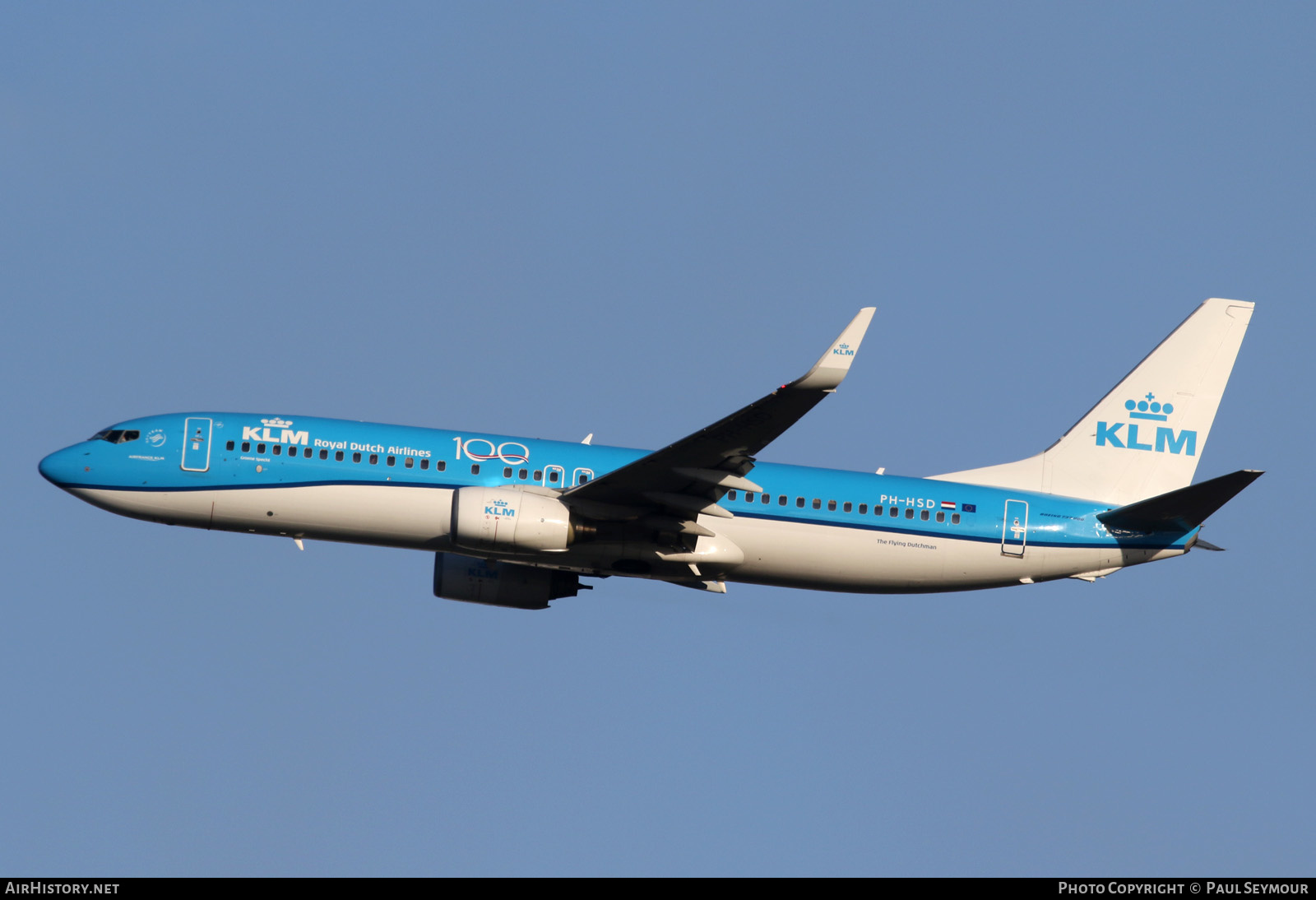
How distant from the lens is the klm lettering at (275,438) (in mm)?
39750

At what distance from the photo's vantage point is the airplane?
3841cm

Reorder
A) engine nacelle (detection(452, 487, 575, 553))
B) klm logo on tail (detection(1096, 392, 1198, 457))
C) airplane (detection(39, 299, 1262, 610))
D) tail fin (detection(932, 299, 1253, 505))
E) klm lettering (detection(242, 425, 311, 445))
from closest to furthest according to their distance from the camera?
engine nacelle (detection(452, 487, 575, 553)), airplane (detection(39, 299, 1262, 610)), klm lettering (detection(242, 425, 311, 445)), tail fin (detection(932, 299, 1253, 505)), klm logo on tail (detection(1096, 392, 1198, 457))

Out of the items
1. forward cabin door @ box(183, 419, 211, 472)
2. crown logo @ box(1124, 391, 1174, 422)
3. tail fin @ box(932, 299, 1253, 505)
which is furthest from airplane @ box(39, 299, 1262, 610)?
crown logo @ box(1124, 391, 1174, 422)

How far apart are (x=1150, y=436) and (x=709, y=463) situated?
14.9m

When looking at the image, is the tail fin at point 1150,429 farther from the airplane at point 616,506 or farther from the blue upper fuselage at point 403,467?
the blue upper fuselage at point 403,467

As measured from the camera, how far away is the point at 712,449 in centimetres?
3728

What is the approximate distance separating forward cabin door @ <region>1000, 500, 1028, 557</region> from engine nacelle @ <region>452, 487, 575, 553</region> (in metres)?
12.0

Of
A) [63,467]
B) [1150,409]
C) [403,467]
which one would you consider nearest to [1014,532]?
[1150,409]

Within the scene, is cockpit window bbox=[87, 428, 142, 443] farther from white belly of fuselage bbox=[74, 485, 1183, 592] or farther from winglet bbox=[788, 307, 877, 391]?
winglet bbox=[788, 307, 877, 391]

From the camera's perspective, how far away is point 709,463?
37.8 meters
